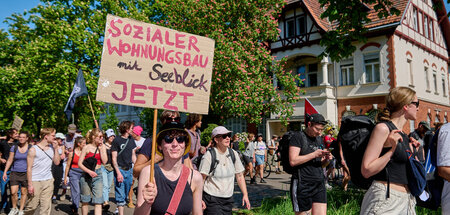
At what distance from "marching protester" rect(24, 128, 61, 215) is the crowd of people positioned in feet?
0.05

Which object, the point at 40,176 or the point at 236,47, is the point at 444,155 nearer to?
the point at 40,176

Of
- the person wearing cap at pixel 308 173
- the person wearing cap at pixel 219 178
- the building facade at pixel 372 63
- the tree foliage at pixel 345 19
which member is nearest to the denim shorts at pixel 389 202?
the person wearing cap at pixel 308 173

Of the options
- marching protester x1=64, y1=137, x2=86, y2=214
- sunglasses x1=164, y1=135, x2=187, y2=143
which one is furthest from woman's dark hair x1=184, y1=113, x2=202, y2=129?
marching protester x1=64, y1=137, x2=86, y2=214

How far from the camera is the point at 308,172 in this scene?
4.50 metres

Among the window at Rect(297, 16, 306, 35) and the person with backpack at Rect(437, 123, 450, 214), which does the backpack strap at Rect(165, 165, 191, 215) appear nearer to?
the person with backpack at Rect(437, 123, 450, 214)

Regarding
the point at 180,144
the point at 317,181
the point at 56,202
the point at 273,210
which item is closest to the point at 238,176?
the point at 317,181

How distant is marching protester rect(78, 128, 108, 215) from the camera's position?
21.2 ft

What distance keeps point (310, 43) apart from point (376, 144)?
66.3 ft

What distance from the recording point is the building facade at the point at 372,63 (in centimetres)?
1969

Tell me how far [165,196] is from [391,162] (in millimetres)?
1904

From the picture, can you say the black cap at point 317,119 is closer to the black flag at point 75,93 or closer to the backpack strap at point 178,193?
the backpack strap at point 178,193

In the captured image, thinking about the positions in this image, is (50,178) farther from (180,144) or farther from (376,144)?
(376,144)

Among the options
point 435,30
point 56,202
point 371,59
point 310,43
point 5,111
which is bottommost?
point 56,202

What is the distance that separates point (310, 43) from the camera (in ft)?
72.2
